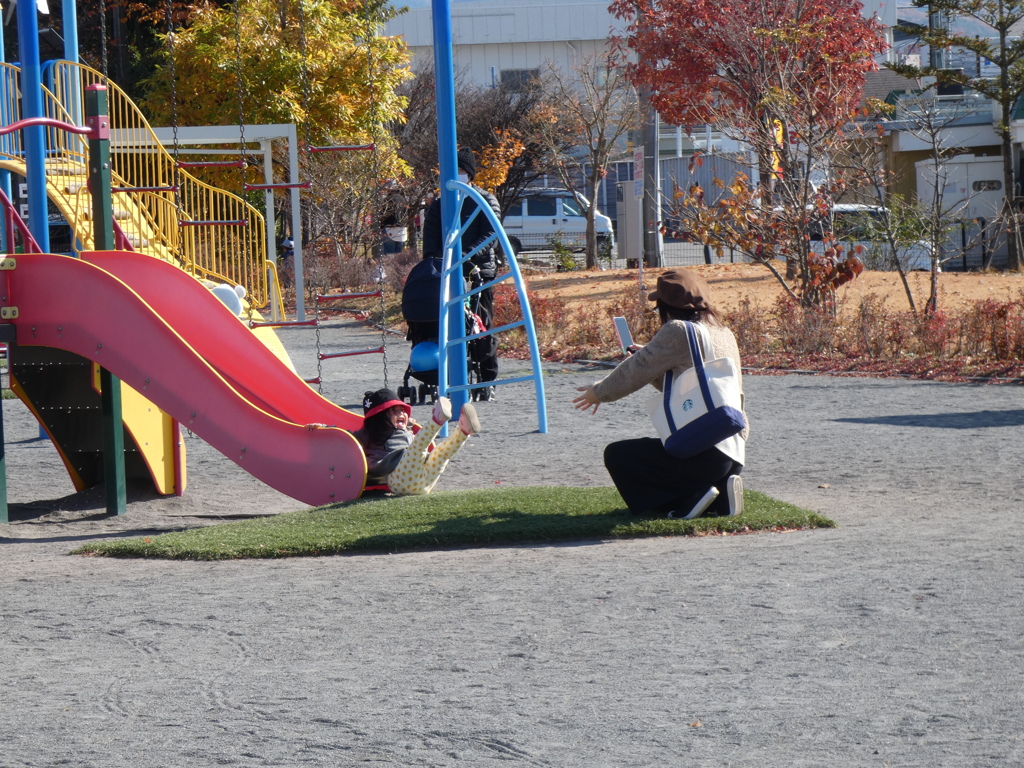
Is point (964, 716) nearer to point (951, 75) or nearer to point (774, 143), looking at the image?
point (774, 143)

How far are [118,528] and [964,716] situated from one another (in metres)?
5.37

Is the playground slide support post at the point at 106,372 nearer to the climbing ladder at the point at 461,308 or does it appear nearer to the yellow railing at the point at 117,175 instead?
the climbing ladder at the point at 461,308

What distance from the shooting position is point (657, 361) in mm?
6230

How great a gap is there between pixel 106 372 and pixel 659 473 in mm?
3550

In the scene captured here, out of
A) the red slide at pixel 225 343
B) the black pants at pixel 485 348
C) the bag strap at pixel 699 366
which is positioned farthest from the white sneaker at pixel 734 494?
the black pants at pixel 485 348

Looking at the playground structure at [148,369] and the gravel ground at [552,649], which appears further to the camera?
the playground structure at [148,369]

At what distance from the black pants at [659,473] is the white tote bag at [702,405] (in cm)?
9

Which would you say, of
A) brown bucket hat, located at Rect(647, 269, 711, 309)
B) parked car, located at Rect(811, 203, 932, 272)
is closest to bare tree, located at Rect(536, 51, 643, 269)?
parked car, located at Rect(811, 203, 932, 272)

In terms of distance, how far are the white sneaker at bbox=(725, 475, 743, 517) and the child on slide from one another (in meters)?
1.41

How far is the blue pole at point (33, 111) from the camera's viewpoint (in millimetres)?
10992

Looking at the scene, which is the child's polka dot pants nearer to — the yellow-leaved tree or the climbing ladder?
→ the climbing ladder

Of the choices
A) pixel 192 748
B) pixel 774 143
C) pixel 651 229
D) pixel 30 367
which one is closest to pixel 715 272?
pixel 651 229

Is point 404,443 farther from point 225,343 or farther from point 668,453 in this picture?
point 668,453

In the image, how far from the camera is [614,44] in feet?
83.0
